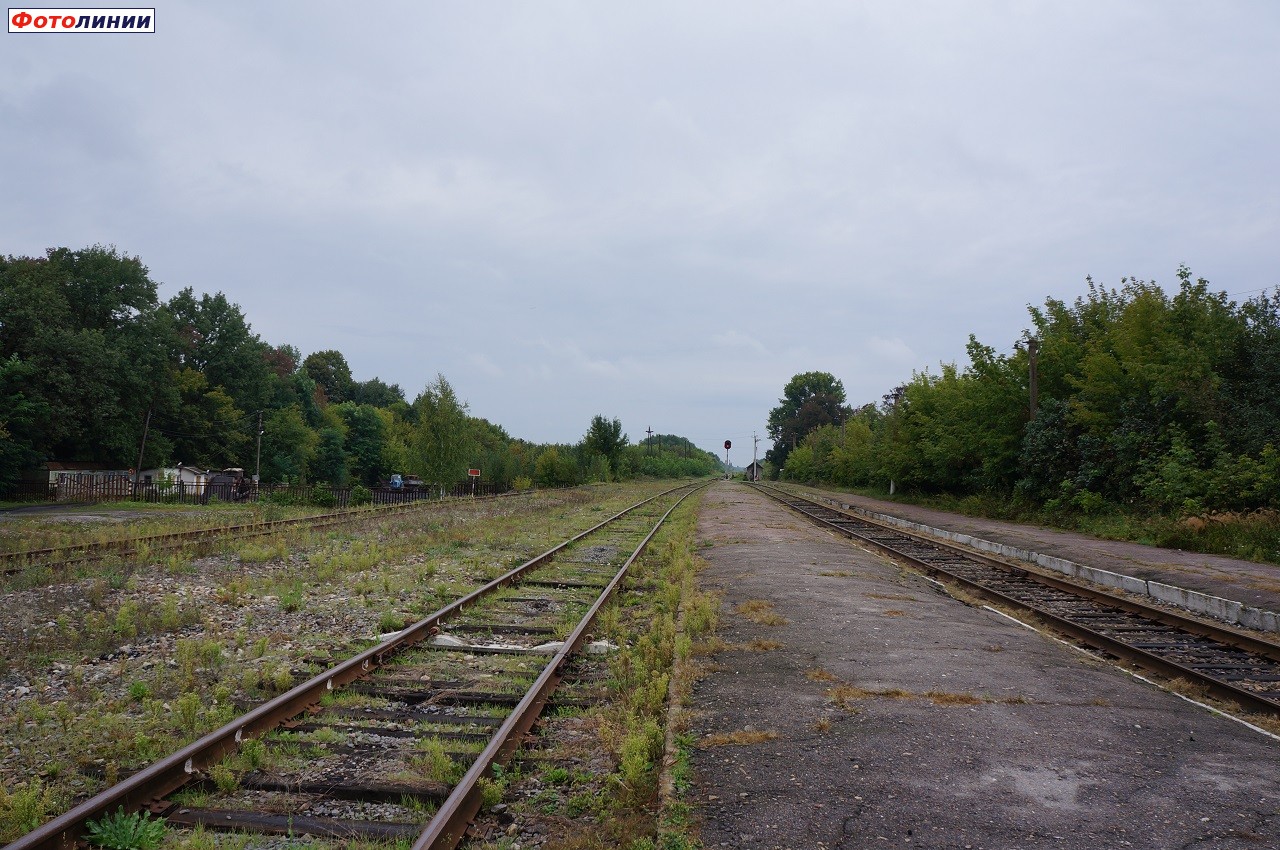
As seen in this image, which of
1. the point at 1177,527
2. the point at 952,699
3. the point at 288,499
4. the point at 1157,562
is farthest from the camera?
the point at 288,499

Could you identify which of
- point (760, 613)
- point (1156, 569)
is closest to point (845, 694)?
point (760, 613)

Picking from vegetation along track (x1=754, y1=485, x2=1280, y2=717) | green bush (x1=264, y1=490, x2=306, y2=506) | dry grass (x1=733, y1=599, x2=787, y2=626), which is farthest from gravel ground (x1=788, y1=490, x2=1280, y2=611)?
green bush (x1=264, y1=490, x2=306, y2=506)

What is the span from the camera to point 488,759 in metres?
4.52

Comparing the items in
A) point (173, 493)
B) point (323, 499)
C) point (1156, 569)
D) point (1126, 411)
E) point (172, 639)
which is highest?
point (1126, 411)

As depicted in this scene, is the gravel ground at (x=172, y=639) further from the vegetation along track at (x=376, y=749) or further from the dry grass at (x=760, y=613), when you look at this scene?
the dry grass at (x=760, y=613)

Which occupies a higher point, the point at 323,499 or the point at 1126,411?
the point at 1126,411

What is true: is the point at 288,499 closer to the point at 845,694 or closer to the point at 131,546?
the point at 131,546

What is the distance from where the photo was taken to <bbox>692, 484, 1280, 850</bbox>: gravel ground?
3.96 meters

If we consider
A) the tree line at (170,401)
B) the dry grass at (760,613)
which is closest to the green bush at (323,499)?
A: the tree line at (170,401)

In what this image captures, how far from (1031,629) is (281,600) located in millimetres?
9365

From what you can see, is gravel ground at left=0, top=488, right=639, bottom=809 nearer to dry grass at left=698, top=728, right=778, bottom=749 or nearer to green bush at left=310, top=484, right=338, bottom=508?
dry grass at left=698, top=728, right=778, bottom=749

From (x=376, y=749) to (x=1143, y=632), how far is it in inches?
349

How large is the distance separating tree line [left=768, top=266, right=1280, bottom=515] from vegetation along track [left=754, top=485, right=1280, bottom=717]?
7.35 metres

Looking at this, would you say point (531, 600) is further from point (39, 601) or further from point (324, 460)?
point (324, 460)
